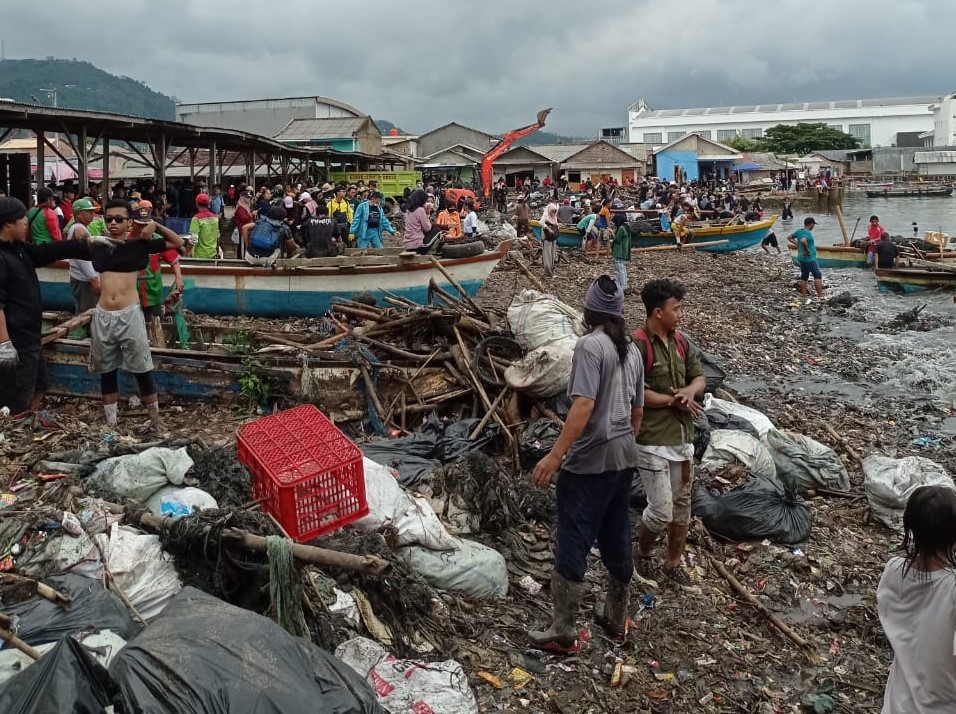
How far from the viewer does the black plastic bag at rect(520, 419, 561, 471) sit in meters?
5.93

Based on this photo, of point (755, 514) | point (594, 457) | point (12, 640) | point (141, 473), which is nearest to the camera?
point (12, 640)

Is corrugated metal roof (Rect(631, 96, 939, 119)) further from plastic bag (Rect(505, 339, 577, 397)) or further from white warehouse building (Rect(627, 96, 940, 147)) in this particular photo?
plastic bag (Rect(505, 339, 577, 397))

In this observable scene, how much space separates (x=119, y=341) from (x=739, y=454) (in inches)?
176

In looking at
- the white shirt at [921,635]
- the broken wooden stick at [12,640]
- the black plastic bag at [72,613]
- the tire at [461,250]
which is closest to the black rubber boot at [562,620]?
the white shirt at [921,635]

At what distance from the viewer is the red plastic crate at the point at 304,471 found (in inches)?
151

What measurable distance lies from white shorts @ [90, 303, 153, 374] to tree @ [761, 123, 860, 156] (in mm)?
78939

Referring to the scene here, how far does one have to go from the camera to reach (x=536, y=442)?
596 centimetres

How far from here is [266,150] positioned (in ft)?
72.8

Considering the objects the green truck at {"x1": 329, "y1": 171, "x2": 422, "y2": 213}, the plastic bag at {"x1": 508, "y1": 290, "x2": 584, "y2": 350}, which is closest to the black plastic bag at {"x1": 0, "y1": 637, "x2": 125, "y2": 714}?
the plastic bag at {"x1": 508, "y1": 290, "x2": 584, "y2": 350}

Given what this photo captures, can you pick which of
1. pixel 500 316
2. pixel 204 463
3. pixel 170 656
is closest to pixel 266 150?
pixel 500 316

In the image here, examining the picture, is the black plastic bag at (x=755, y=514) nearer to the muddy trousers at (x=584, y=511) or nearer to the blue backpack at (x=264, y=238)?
the muddy trousers at (x=584, y=511)

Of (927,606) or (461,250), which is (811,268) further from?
(927,606)

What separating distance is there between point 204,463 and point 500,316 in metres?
3.96

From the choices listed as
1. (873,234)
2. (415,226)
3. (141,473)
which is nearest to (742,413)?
(141,473)
